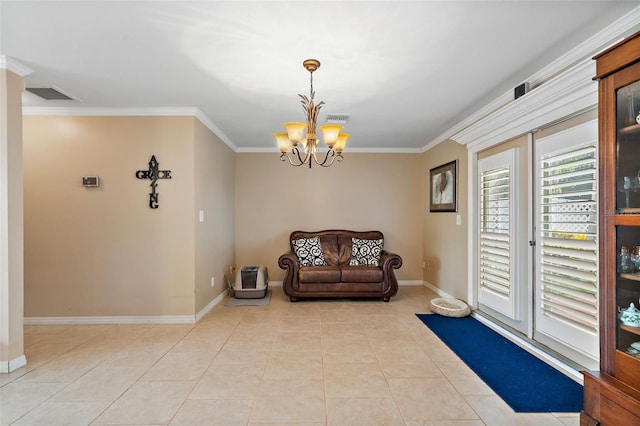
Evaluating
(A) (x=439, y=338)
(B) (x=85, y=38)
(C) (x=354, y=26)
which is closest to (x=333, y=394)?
(A) (x=439, y=338)

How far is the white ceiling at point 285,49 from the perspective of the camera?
77.2 inches

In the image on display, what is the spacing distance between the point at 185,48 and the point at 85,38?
65 centimetres

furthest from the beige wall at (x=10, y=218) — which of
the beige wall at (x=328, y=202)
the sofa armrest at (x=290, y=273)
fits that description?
the beige wall at (x=328, y=202)

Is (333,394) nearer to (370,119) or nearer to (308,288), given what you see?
(308,288)

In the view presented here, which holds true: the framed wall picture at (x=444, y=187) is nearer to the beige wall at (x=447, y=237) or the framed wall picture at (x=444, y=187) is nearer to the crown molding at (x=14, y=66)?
the beige wall at (x=447, y=237)

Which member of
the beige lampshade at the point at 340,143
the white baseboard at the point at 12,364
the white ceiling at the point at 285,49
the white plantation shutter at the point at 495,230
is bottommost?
the white baseboard at the point at 12,364

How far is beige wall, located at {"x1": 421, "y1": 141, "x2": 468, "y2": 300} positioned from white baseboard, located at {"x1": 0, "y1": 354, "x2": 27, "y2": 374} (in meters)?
4.59

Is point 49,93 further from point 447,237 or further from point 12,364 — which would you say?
point 447,237

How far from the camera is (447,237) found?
4867mm

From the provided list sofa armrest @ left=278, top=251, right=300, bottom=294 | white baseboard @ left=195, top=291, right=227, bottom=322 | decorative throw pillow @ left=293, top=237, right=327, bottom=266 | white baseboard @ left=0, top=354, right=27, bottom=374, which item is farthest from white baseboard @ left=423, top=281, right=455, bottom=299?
white baseboard @ left=0, top=354, right=27, bottom=374

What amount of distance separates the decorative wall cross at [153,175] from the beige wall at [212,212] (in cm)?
37

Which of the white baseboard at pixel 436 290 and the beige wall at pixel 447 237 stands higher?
the beige wall at pixel 447 237

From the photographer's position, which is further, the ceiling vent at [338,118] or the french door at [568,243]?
the ceiling vent at [338,118]

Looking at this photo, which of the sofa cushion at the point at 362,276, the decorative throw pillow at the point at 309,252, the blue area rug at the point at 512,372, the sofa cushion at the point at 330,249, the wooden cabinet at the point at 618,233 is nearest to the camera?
the wooden cabinet at the point at 618,233
